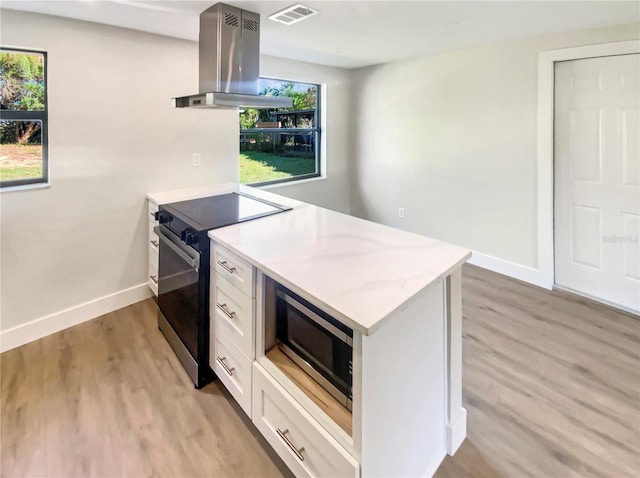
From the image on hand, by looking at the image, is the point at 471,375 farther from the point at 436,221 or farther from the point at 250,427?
the point at 436,221

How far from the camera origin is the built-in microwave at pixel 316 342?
4.18 feet

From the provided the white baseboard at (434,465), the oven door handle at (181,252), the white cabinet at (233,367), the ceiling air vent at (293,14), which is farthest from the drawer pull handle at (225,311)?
the ceiling air vent at (293,14)

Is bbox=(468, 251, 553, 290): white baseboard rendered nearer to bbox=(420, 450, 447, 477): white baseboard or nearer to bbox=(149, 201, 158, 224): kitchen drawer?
bbox=(420, 450, 447, 477): white baseboard

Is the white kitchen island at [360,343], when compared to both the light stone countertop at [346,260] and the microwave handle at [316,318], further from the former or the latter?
the microwave handle at [316,318]

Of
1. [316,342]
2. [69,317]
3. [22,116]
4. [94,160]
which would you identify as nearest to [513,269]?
[316,342]

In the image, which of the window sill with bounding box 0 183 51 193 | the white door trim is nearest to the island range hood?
the window sill with bounding box 0 183 51 193

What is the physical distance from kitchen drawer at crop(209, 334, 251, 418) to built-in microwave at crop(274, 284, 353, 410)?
222mm

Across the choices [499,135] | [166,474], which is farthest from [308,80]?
[166,474]

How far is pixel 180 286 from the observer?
2145 millimetres

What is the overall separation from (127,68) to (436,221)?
3341 millimetres

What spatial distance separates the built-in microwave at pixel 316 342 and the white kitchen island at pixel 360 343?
0.22 feet

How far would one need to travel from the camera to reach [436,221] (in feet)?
13.4

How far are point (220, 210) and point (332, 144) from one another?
8.90 feet

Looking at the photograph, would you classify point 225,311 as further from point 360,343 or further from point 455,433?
point 455,433
